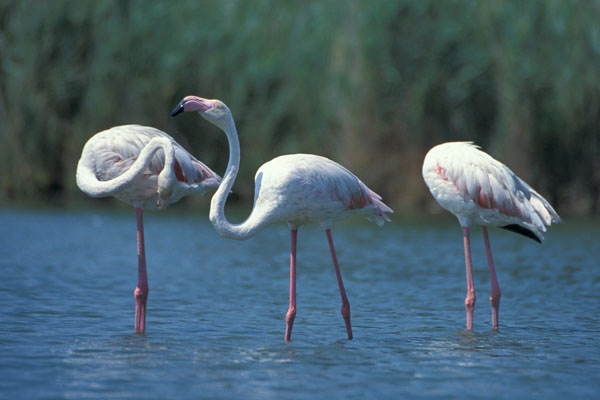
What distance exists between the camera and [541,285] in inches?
432

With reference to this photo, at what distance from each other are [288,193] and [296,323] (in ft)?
5.33

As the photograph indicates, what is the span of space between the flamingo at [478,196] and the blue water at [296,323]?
0.76 metres

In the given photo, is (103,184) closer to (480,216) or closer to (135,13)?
(480,216)

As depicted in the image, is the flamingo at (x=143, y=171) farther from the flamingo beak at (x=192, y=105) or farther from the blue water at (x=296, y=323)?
the blue water at (x=296, y=323)

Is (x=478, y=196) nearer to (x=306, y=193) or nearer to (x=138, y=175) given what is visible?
(x=306, y=193)

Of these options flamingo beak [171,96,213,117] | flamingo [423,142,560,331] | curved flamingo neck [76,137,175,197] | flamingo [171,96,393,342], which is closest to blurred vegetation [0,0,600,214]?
flamingo [423,142,560,331]

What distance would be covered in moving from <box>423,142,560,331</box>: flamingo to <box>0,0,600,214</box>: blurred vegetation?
32.1 ft

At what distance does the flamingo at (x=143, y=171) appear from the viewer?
7.62m

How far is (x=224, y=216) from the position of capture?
7.08 meters

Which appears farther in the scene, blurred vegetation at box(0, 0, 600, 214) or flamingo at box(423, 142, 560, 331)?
blurred vegetation at box(0, 0, 600, 214)

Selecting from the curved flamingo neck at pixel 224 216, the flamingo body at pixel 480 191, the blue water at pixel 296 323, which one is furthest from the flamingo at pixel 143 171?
the flamingo body at pixel 480 191

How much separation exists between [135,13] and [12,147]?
3.60 metres

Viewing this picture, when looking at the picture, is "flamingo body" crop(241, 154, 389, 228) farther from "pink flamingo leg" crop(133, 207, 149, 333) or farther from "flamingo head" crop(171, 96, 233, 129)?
"pink flamingo leg" crop(133, 207, 149, 333)

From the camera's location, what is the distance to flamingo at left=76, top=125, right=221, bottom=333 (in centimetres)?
762
